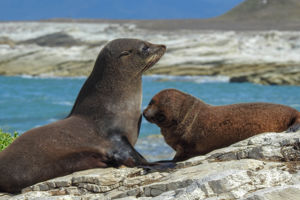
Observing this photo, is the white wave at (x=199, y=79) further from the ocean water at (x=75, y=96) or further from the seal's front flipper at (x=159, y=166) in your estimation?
the seal's front flipper at (x=159, y=166)

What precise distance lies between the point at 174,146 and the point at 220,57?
2848 centimetres

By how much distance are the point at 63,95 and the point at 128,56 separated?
21.5 meters

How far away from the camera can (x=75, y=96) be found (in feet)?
86.5

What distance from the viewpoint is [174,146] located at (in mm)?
5676

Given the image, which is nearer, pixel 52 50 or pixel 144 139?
pixel 144 139

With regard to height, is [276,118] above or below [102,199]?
above

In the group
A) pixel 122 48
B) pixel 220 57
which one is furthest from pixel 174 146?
pixel 220 57

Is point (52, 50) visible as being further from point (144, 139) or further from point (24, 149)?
point (24, 149)

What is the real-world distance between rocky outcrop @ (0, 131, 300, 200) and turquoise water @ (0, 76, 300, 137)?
10.3 metres

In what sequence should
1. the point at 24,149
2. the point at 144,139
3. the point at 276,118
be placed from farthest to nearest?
the point at 144,139
the point at 276,118
the point at 24,149

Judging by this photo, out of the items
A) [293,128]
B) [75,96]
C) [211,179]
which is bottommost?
[75,96]

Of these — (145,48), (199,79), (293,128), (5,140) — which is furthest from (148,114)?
(199,79)

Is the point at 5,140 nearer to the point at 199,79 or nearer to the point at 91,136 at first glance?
the point at 91,136

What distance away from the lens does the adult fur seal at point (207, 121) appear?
5.42 m
